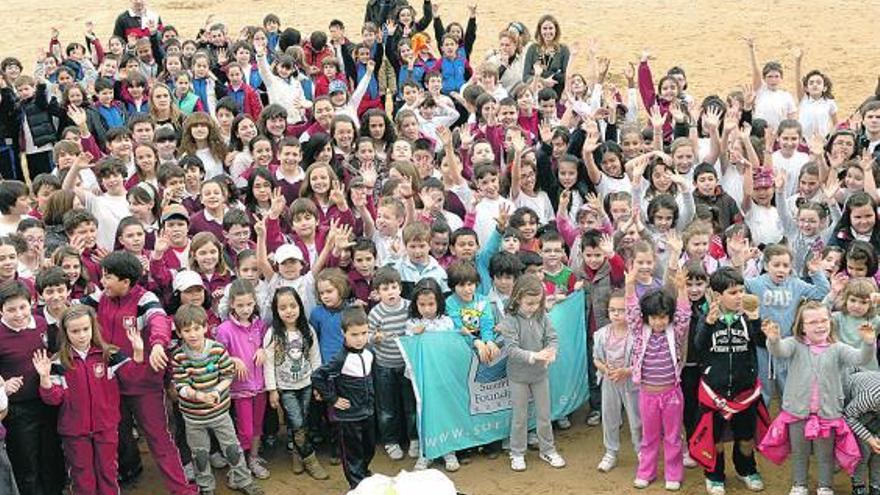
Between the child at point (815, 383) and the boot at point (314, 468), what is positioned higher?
the child at point (815, 383)

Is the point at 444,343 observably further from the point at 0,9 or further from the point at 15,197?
the point at 0,9

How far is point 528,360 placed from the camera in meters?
7.43

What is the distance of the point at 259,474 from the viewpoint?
771 cm

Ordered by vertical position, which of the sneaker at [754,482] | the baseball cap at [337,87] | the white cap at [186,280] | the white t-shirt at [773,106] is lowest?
the sneaker at [754,482]

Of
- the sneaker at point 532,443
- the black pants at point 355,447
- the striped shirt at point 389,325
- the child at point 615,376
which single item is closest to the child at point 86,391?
the black pants at point 355,447

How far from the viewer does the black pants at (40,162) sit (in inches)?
505

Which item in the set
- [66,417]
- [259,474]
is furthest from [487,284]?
[66,417]

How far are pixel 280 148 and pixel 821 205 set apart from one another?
14.9 ft

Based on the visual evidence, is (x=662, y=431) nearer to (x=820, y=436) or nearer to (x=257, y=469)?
(x=820, y=436)

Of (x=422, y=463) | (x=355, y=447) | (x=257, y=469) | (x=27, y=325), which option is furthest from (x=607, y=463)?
(x=27, y=325)

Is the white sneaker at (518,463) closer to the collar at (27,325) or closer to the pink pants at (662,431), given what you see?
the pink pants at (662,431)

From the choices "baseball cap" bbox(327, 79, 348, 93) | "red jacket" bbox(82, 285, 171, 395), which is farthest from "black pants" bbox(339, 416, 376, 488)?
"baseball cap" bbox(327, 79, 348, 93)

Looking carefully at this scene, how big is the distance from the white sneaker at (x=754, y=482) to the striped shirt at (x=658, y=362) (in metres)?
0.87

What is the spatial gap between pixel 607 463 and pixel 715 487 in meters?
0.78
